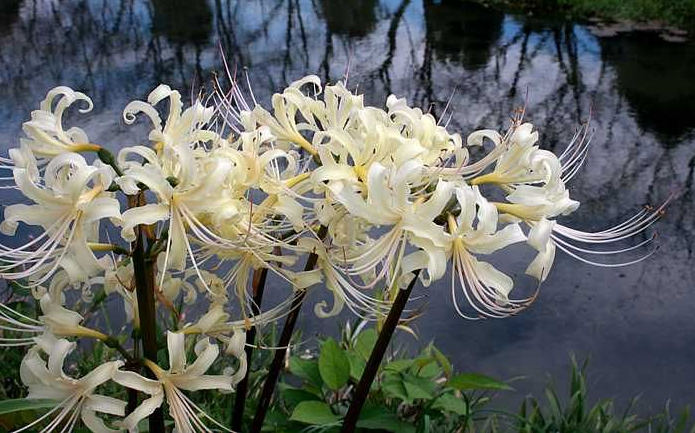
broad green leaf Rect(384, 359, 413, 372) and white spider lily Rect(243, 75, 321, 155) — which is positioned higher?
white spider lily Rect(243, 75, 321, 155)

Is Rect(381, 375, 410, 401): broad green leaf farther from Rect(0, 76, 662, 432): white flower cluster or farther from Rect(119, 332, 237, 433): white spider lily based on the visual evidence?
Rect(119, 332, 237, 433): white spider lily

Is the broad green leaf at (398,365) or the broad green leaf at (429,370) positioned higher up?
the broad green leaf at (398,365)

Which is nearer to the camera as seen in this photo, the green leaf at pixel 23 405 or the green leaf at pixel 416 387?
the green leaf at pixel 23 405

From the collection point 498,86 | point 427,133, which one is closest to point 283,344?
point 427,133

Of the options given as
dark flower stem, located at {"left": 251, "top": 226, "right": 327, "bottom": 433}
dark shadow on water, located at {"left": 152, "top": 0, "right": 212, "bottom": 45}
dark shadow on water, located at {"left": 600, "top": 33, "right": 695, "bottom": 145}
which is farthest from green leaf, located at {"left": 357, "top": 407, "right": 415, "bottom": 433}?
dark shadow on water, located at {"left": 152, "top": 0, "right": 212, "bottom": 45}

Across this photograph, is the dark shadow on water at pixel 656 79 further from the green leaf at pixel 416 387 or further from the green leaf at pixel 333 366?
the green leaf at pixel 333 366

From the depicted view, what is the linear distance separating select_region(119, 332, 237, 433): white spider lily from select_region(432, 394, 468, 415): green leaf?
715 mm

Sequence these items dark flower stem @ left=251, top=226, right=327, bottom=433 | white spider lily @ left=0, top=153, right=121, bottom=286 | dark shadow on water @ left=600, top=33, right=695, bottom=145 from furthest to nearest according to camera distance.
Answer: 1. dark shadow on water @ left=600, top=33, right=695, bottom=145
2. dark flower stem @ left=251, top=226, right=327, bottom=433
3. white spider lily @ left=0, top=153, right=121, bottom=286

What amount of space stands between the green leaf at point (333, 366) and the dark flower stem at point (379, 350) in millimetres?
389

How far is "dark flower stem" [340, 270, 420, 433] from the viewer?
110 cm

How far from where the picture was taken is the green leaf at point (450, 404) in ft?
5.55

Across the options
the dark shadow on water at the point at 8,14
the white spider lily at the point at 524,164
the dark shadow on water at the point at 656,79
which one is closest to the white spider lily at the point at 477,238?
the white spider lily at the point at 524,164

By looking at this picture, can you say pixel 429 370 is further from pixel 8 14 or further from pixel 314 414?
pixel 8 14

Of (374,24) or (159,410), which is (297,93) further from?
(374,24)
